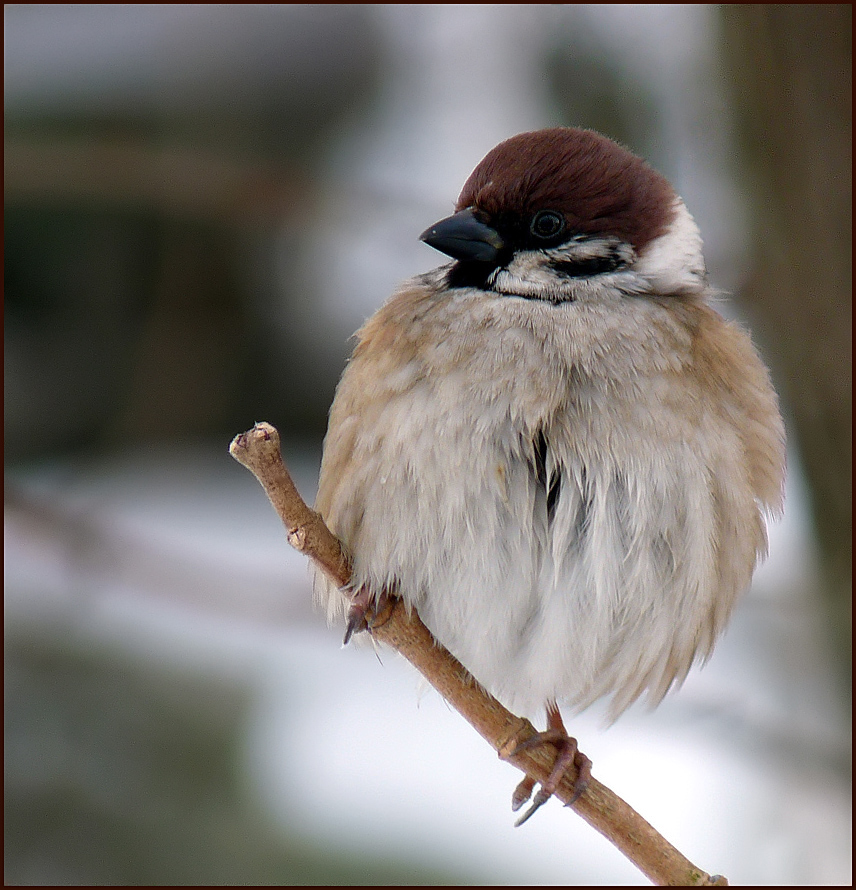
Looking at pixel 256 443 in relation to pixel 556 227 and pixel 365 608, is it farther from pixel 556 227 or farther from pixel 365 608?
pixel 556 227

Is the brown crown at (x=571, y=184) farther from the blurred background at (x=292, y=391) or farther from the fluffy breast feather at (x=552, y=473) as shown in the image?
the blurred background at (x=292, y=391)

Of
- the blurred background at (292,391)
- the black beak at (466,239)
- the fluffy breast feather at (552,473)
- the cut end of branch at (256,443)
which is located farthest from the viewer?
the blurred background at (292,391)

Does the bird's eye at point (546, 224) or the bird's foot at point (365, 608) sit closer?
the bird's foot at point (365, 608)

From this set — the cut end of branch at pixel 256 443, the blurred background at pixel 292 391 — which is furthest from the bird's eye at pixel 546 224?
the blurred background at pixel 292 391

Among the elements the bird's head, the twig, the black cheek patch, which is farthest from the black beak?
the twig

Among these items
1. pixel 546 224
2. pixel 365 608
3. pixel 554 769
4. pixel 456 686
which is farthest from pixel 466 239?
pixel 554 769

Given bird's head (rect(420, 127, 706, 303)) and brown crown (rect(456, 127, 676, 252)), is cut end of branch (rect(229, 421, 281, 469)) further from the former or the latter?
brown crown (rect(456, 127, 676, 252))
